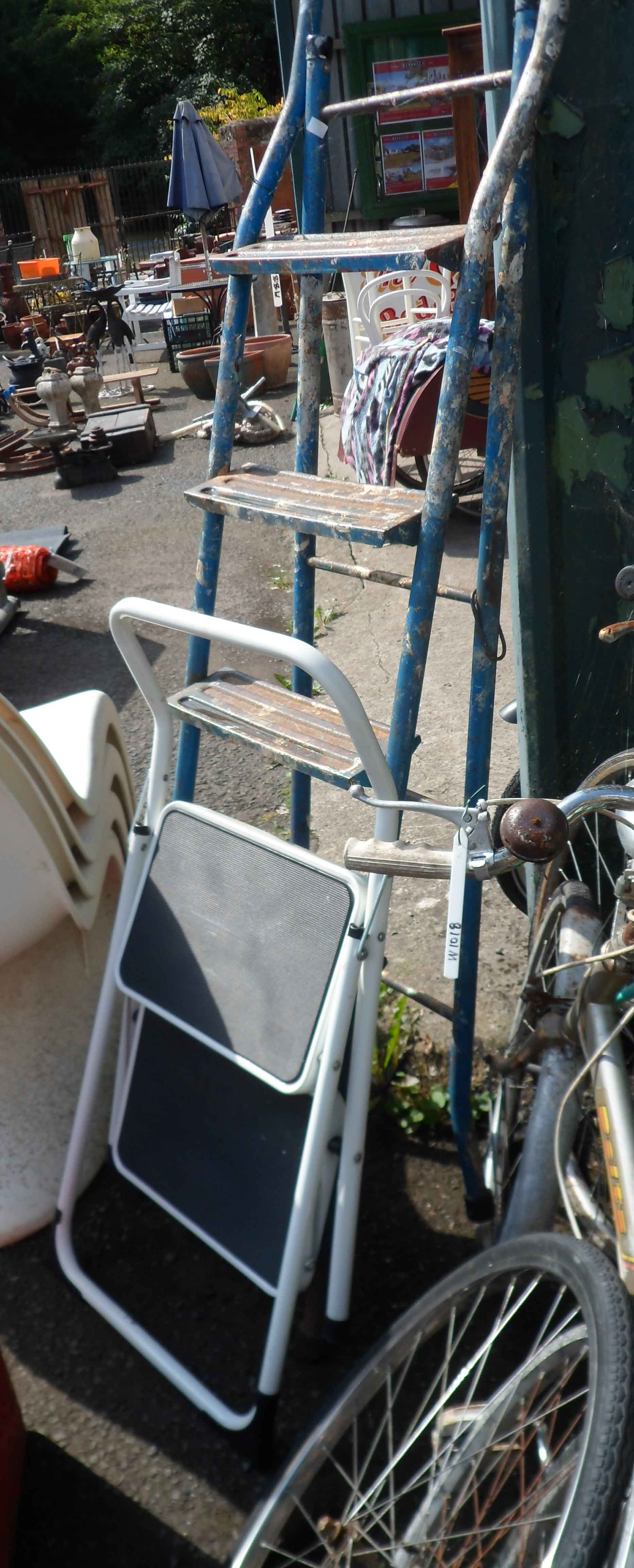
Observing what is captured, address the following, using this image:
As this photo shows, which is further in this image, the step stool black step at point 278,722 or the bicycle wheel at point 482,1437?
the step stool black step at point 278,722

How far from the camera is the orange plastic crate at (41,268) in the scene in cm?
1831

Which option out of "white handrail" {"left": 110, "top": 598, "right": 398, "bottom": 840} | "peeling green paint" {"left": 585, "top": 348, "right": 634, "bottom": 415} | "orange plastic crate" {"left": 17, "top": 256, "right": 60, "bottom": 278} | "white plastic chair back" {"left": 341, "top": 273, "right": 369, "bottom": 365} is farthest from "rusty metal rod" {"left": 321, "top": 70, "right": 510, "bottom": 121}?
"orange plastic crate" {"left": 17, "top": 256, "right": 60, "bottom": 278}

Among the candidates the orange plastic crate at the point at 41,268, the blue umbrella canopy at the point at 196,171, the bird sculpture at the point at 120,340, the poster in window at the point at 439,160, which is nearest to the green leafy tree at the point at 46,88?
the orange plastic crate at the point at 41,268

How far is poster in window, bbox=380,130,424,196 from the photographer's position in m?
7.49

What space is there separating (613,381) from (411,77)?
23.8ft

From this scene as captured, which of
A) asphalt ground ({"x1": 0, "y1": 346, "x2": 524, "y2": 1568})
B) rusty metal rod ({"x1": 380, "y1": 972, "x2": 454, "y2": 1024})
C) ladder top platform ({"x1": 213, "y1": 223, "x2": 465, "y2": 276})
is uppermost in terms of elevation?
ladder top platform ({"x1": 213, "y1": 223, "x2": 465, "y2": 276})

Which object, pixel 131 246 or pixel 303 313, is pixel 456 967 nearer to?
pixel 303 313

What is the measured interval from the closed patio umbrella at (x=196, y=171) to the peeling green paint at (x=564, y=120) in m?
11.2

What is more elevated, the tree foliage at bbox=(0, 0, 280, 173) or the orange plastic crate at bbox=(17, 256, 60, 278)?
the tree foliage at bbox=(0, 0, 280, 173)

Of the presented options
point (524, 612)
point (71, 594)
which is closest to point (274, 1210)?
point (524, 612)

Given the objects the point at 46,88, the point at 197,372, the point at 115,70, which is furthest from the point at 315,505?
the point at 46,88

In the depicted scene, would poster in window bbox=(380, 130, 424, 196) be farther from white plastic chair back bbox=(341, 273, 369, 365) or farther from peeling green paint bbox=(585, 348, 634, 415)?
peeling green paint bbox=(585, 348, 634, 415)

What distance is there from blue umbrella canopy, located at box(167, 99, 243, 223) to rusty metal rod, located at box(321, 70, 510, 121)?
1092cm

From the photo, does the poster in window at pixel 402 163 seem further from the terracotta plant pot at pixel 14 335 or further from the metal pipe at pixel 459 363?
the terracotta plant pot at pixel 14 335
